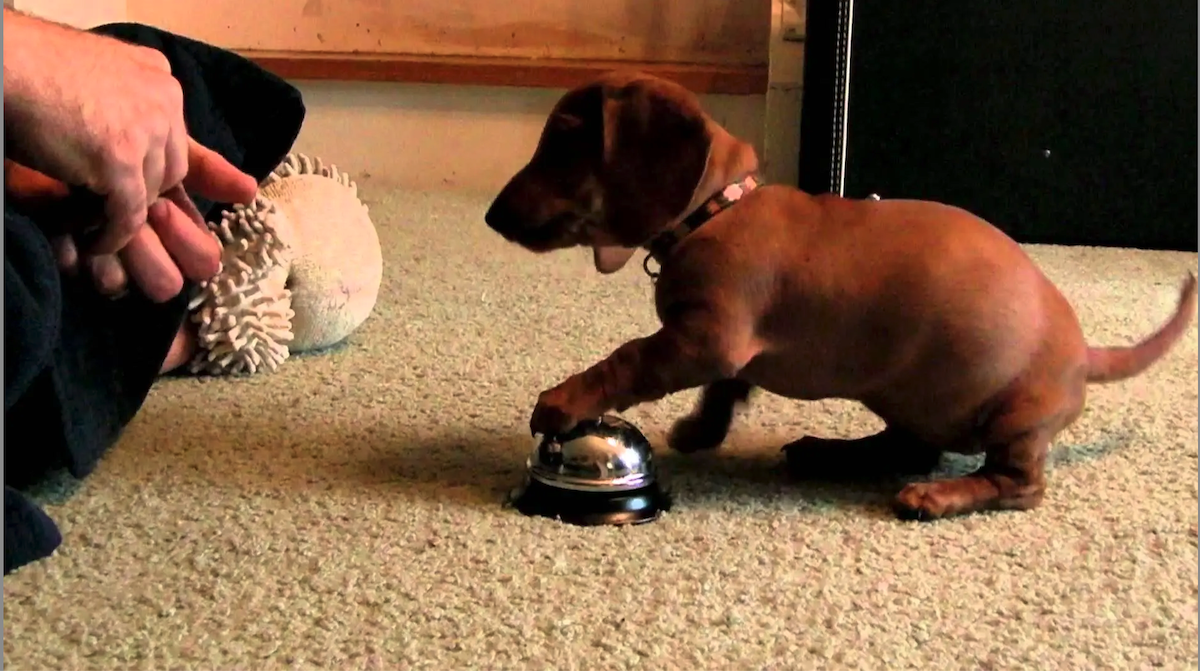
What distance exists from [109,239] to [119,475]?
9.3 inches

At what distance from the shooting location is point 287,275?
47.2 inches

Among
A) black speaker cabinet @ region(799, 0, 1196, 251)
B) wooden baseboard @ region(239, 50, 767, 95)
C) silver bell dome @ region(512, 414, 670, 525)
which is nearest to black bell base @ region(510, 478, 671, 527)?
silver bell dome @ region(512, 414, 670, 525)

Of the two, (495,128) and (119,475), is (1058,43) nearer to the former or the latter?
(495,128)

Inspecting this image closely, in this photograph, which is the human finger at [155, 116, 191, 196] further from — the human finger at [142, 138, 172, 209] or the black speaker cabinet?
the black speaker cabinet

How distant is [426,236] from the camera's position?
1896 mm

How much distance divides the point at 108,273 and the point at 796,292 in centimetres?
47

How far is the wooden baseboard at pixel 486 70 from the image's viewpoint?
225 cm

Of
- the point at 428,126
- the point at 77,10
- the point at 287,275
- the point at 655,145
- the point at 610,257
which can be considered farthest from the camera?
the point at 428,126

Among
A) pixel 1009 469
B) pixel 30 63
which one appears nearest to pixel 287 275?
pixel 30 63

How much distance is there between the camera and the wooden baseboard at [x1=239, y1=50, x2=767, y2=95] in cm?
225

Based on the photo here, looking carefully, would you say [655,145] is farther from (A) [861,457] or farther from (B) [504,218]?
(A) [861,457]

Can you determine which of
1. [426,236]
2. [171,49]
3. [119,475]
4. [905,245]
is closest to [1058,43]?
[426,236]

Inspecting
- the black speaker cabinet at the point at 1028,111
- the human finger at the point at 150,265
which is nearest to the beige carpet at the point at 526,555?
the human finger at the point at 150,265

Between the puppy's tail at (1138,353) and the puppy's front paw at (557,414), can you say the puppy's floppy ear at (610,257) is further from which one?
the puppy's tail at (1138,353)
